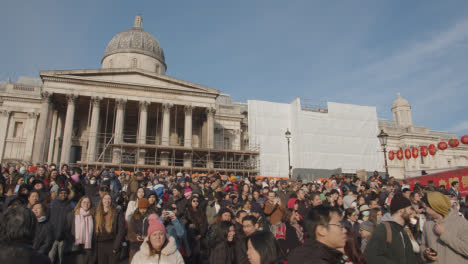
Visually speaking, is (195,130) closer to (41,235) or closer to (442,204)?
(41,235)

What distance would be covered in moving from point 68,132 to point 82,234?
82.5 feet

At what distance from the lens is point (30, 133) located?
33562 mm

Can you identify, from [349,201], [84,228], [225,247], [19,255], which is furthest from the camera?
[349,201]

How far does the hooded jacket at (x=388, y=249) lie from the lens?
3.73m

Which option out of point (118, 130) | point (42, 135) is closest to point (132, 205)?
point (118, 130)

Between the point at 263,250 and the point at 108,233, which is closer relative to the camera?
the point at 263,250

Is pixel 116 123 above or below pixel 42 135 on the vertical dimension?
above

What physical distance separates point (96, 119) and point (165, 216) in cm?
2642

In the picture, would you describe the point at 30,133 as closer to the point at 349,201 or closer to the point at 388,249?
the point at 349,201

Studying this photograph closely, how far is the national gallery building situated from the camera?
29875mm

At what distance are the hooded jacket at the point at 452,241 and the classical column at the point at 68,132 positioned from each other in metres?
29.0

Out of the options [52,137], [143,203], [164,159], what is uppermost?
[52,137]

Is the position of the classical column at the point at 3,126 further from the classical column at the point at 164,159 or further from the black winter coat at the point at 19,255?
the black winter coat at the point at 19,255

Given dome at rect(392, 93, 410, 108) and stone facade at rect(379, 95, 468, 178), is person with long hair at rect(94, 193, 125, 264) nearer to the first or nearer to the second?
stone facade at rect(379, 95, 468, 178)
